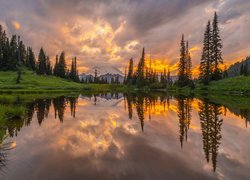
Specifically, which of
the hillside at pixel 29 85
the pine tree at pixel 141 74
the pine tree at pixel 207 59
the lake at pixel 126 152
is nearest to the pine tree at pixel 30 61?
the hillside at pixel 29 85

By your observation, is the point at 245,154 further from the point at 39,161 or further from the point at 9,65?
the point at 9,65

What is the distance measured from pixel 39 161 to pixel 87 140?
3.68m

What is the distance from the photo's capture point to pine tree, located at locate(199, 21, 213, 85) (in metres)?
64.2

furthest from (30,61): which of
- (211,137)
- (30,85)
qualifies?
(211,137)

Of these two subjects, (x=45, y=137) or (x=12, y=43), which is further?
(x=12, y=43)

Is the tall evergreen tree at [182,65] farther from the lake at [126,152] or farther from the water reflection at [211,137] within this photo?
the lake at [126,152]

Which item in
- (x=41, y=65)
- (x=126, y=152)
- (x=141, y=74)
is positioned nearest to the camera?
(x=126, y=152)

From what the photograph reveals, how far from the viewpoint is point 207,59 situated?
65.8 metres

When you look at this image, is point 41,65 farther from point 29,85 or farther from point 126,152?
point 126,152

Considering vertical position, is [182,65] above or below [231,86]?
above

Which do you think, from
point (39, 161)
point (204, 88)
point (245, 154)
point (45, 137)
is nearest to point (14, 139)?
point (45, 137)

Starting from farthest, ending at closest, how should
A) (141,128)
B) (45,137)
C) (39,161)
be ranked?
1. (141,128)
2. (45,137)
3. (39,161)

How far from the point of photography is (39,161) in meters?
8.38

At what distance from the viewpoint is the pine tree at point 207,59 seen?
64.2 m
